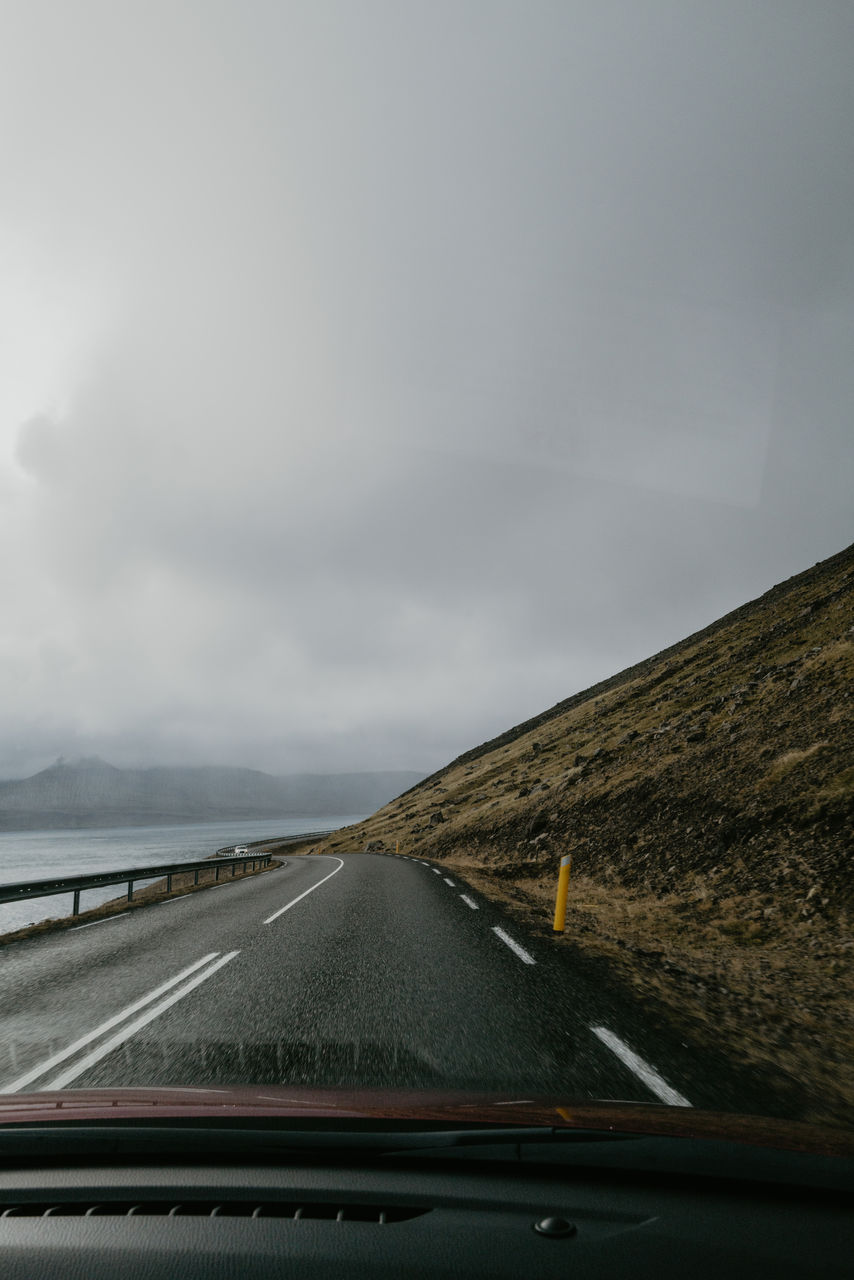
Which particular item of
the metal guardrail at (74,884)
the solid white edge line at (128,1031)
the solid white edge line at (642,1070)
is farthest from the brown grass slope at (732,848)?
the metal guardrail at (74,884)

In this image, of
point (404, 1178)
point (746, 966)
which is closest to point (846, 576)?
point (746, 966)

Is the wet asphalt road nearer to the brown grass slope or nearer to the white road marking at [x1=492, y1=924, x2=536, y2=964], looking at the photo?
the white road marking at [x1=492, y1=924, x2=536, y2=964]

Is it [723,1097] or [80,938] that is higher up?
[723,1097]

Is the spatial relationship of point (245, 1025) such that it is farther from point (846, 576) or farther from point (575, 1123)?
point (846, 576)

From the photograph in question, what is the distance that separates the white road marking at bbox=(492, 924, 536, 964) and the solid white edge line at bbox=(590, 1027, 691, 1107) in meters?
2.38

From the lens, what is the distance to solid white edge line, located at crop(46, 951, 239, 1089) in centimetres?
397

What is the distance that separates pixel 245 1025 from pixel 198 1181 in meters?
3.14

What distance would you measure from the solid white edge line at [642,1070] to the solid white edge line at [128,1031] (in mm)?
3543

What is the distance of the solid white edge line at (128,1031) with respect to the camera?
13.0 ft

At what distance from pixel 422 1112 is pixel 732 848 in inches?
446

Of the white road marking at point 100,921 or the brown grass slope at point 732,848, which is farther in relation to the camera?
the white road marking at point 100,921

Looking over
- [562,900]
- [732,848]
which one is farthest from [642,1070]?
[732,848]

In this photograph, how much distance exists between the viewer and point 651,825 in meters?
15.3

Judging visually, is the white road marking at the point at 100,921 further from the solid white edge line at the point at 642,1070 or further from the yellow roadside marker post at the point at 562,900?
the solid white edge line at the point at 642,1070
